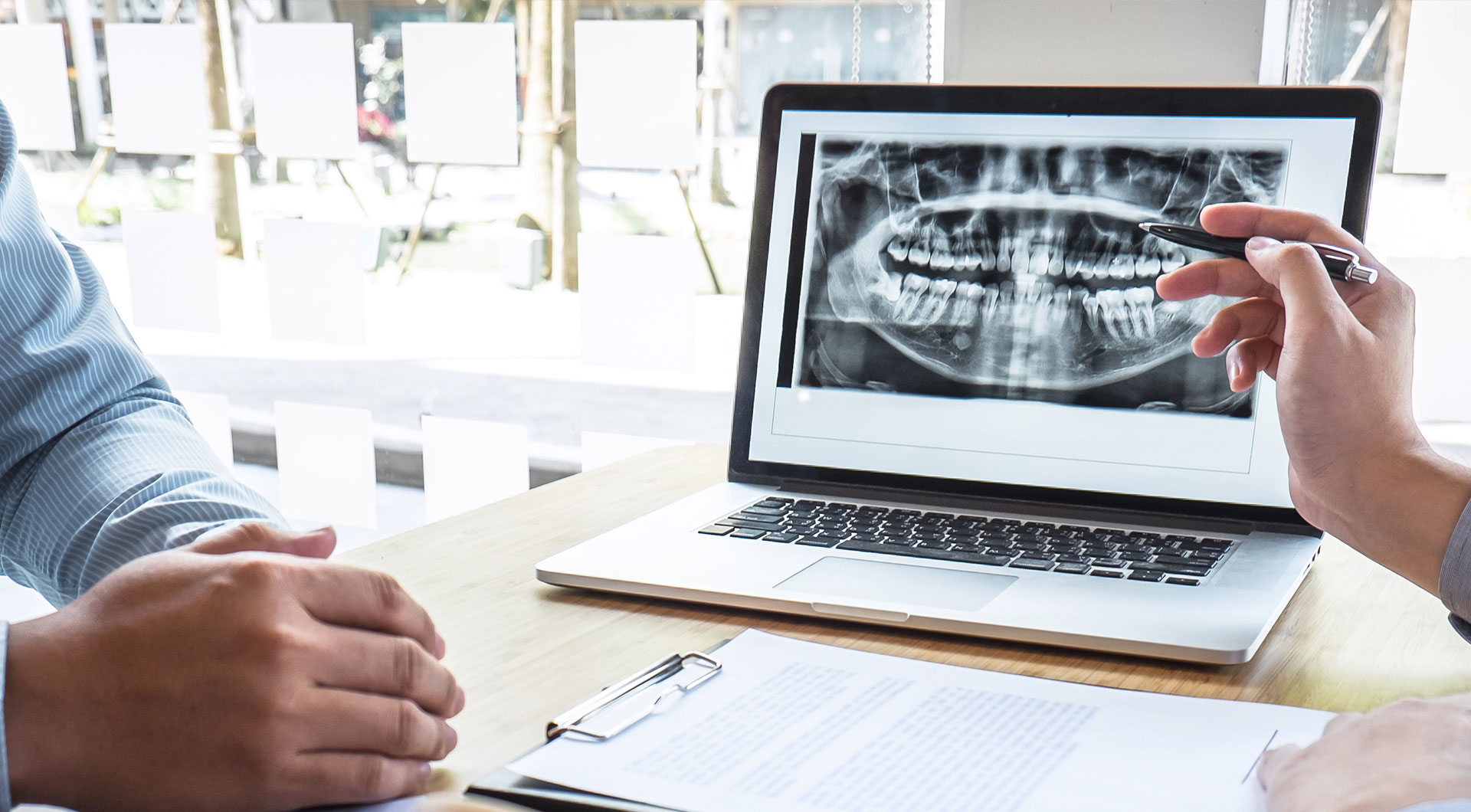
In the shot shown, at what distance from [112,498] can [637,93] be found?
1431 millimetres

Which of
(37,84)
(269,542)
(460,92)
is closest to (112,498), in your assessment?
(269,542)

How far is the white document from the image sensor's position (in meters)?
0.51

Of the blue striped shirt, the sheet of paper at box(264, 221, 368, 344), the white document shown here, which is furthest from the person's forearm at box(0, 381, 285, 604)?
the sheet of paper at box(264, 221, 368, 344)

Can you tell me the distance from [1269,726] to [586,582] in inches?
16.0

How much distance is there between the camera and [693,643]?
71cm

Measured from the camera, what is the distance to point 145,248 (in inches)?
103

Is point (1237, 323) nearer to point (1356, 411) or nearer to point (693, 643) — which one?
point (1356, 411)

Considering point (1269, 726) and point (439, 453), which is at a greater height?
point (1269, 726)

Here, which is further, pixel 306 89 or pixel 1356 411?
pixel 306 89

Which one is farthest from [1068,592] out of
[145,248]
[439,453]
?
[145,248]

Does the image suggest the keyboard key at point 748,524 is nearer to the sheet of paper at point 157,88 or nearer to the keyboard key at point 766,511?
the keyboard key at point 766,511

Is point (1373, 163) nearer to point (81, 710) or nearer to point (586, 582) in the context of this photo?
point (586, 582)

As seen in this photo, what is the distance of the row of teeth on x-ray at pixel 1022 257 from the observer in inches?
36.8

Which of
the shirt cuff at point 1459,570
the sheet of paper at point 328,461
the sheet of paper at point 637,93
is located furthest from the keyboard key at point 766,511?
the sheet of paper at point 328,461
